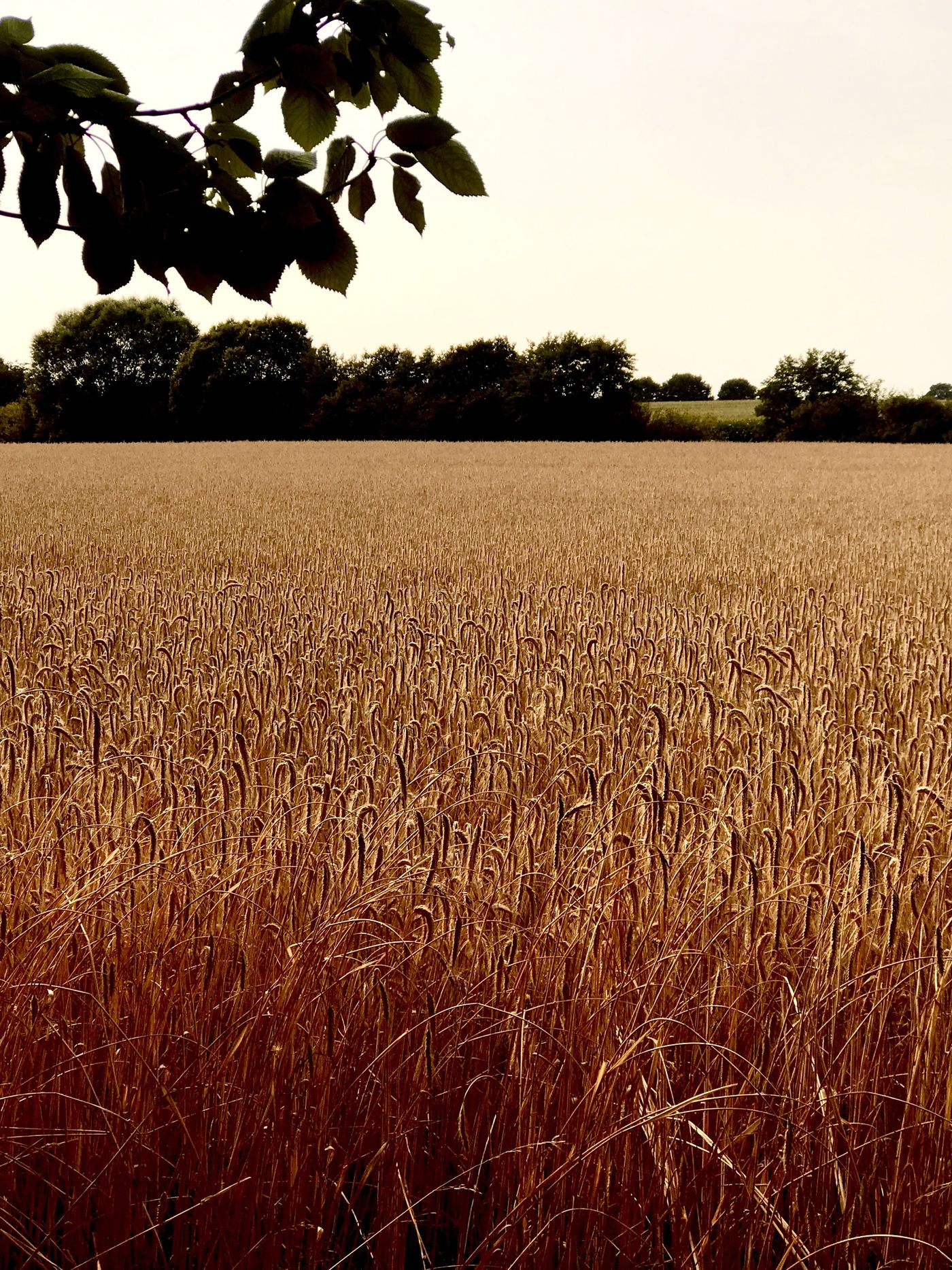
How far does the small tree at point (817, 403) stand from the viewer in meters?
47.7

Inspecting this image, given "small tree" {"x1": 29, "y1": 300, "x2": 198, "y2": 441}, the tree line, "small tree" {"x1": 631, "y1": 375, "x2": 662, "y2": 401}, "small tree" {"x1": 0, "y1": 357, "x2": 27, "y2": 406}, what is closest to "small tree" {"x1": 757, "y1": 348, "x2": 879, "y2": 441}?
the tree line

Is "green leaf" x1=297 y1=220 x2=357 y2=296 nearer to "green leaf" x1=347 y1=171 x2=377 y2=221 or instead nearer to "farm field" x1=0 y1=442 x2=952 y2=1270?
"green leaf" x1=347 y1=171 x2=377 y2=221

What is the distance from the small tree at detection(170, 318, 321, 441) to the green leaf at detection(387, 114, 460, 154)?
46.4 metres

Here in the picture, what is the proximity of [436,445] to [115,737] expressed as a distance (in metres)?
30.3

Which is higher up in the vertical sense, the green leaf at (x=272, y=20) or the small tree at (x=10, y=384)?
the small tree at (x=10, y=384)

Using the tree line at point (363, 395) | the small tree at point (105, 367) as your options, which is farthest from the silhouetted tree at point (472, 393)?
the small tree at point (105, 367)

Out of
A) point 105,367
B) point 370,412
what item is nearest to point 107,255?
point 370,412

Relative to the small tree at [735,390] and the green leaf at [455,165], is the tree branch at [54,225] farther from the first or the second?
the small tree at [735,390]

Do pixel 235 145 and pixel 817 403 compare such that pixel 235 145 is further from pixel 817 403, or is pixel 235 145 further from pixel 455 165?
pixel 817 403

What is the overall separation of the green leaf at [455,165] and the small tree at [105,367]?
173 feet

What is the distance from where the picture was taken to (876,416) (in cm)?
4800

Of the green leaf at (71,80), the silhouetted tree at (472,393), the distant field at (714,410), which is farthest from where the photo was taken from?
the distant field at (714,410)

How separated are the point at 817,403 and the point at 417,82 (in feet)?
168

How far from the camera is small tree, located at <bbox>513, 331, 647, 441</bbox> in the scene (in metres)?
44.9
